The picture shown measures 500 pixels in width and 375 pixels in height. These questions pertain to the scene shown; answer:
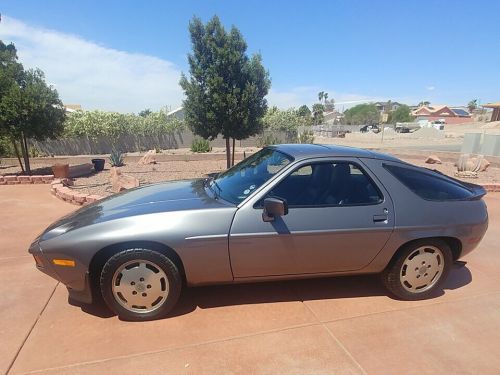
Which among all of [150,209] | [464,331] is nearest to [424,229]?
[464,331]

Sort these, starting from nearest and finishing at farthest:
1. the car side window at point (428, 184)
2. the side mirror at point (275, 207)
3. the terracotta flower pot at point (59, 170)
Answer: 1. the side mirror at point (275, 207)
2. the car side window at point (428, 184)
3. the terracotta flower pot at point (59, 170)

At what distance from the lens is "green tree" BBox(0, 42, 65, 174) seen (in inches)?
376

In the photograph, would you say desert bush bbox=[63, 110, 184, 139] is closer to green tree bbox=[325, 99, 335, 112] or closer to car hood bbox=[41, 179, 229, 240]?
car hood bbox=[41, 179, 229, 240]

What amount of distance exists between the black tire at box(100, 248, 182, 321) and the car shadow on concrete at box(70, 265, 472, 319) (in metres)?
0.17

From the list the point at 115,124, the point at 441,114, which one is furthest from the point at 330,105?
the point at 115,124

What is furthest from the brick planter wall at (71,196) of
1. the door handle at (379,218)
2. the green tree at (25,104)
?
the door handle at (379,218)

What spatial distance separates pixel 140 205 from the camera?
3.08 metres

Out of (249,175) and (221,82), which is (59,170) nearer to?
(221,82)

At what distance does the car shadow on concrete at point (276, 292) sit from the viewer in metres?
3.19

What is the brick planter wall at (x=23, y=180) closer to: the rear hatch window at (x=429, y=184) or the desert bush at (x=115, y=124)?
the rear hatch window at (x=429, y=184)

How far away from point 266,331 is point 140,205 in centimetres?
153

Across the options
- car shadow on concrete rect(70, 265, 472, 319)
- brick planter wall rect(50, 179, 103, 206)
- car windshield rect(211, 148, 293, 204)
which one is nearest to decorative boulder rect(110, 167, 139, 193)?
brick planter wall rect(50, 179, 103, 206)

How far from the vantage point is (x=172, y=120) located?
2616 cm

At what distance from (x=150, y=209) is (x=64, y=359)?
124 centimetres
